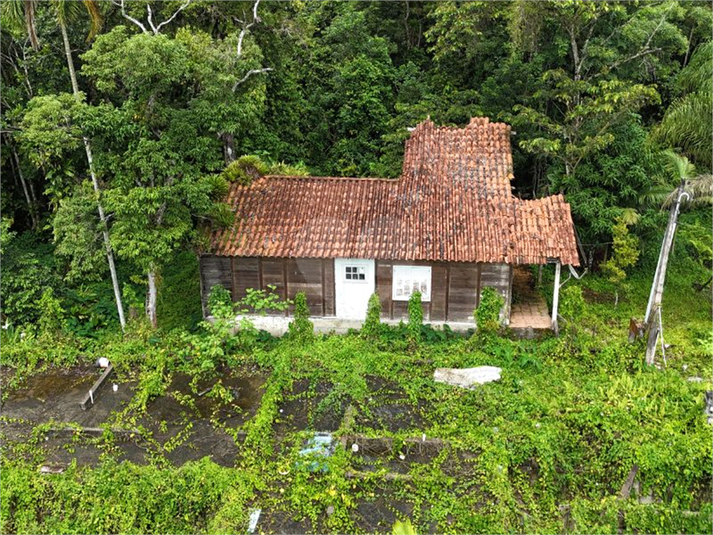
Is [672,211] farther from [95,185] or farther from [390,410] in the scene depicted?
[95,185]

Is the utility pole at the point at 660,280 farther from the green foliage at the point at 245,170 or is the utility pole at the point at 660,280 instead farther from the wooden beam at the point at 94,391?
the wooden beam at the point at 94,391

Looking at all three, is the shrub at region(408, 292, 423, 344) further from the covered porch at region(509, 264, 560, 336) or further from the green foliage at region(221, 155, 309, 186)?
the green foliage at region(221, 155, 309, 186)

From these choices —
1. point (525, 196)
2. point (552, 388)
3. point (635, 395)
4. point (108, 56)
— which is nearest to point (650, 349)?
point (635, 395)

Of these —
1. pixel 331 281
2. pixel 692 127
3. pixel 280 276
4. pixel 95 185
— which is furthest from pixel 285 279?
pixel 692 127

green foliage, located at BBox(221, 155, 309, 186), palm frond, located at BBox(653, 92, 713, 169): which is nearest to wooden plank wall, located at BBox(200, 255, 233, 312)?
green foliage, located at BBox(221, 155, 309, 186)

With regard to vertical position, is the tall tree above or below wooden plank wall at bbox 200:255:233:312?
above

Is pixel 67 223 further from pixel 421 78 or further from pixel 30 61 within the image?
pixel 421 78
